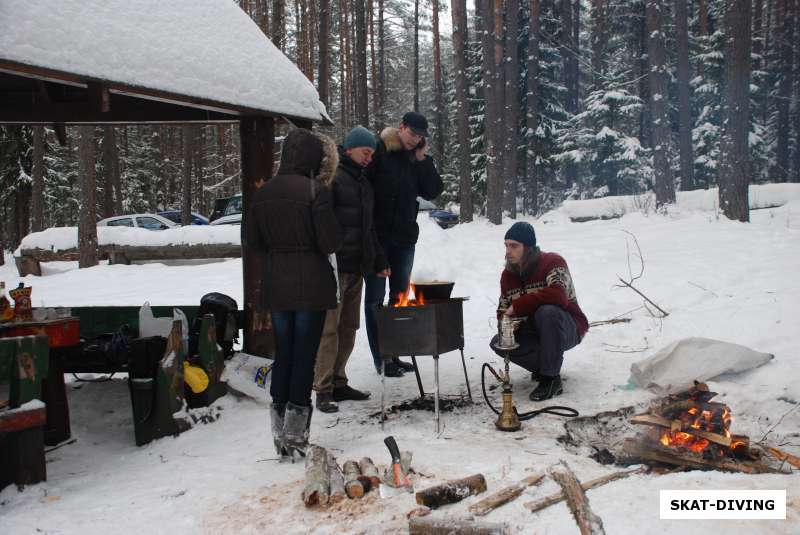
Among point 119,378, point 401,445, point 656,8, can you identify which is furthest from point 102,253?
point 656,8

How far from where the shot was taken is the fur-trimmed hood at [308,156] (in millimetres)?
3875

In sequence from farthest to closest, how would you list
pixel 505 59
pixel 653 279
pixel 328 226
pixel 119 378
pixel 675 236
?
pixel 505 59 < pixel 675 236 < pixel 653 279 < pixel 119 378 < pixel 328 226

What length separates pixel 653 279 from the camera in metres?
7.75

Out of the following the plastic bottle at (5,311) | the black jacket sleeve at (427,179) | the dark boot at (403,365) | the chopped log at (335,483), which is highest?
the black jacket sleeve at (427,179)

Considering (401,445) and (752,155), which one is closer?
(401,445)

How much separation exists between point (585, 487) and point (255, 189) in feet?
12.7

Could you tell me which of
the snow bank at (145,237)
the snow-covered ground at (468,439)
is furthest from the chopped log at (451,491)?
the snow bank at (145,237)

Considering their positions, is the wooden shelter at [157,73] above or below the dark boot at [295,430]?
above

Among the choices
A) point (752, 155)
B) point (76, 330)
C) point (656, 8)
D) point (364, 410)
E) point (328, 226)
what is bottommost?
point (364, 410)

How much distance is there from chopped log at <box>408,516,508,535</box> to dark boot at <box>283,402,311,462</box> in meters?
1.25

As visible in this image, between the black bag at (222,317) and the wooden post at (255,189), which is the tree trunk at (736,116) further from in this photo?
the black bag at (222,317)

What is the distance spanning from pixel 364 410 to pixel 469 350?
6.48 ft

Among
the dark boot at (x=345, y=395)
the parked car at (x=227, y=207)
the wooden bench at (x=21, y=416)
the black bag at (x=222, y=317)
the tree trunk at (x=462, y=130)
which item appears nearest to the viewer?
the wooden bench at (x=21, y=416)

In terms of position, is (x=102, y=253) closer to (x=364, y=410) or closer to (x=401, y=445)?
(x=364, y=410)
